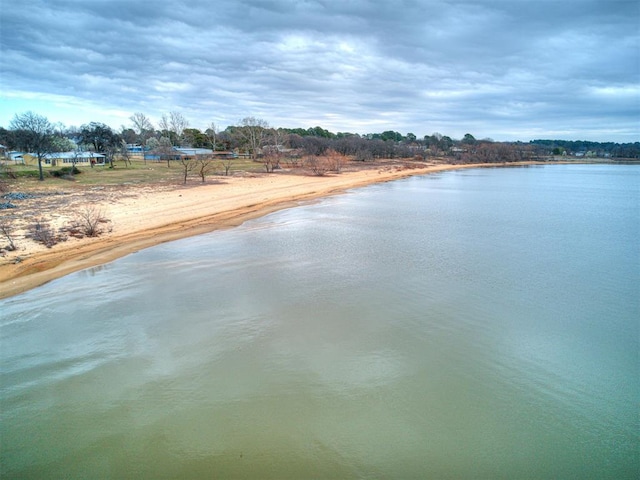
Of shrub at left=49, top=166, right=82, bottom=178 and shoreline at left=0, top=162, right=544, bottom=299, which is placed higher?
shrub at left=49, top=166, right=82, bottom=178

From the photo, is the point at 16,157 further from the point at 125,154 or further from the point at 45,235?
the point at 45,235

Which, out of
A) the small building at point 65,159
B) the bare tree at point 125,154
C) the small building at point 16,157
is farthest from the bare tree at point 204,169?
the small building at point 16,157

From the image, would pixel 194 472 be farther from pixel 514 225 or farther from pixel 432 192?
pixel 432 192

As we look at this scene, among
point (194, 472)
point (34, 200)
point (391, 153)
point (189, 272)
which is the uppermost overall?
point (391, 153)

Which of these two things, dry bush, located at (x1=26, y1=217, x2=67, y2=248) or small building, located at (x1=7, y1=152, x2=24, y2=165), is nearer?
dry bush, located at (x1=26, y1=217, x2=67, y2=248)

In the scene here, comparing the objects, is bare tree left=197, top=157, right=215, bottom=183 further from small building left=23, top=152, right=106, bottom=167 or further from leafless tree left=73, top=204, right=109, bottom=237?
leafless tree left=73, top=204, right=109, bottom=237

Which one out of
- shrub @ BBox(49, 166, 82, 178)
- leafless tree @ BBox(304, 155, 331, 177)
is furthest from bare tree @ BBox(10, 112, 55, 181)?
leafless tree @ BBox(304, 155, 331, 177)

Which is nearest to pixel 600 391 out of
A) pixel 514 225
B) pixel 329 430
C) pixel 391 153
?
pixel 329 430
